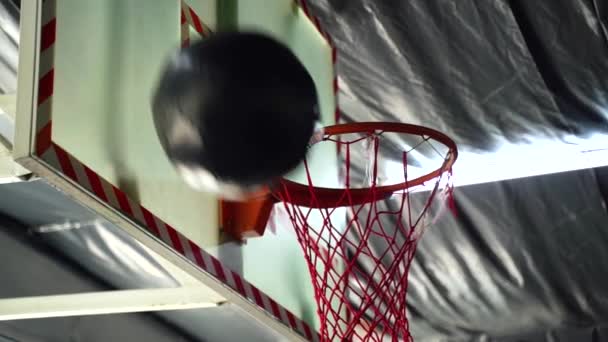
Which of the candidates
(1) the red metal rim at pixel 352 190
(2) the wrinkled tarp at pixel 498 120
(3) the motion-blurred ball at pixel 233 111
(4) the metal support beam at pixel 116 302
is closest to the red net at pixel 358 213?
(1) the red metal rim at pixel 352 190

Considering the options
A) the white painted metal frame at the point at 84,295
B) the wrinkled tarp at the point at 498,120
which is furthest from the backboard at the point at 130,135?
the wrinkled tarp at the point at 498,120

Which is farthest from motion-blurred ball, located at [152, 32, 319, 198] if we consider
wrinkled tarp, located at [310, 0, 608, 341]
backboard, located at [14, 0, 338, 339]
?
wrinkled tarp, located at [310, 0, 608, 341]

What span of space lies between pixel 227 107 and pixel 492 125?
1.42 metres

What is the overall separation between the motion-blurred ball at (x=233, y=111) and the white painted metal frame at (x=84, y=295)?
0.58 feet

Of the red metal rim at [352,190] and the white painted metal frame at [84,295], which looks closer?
the white painted metal frame at [84,295]

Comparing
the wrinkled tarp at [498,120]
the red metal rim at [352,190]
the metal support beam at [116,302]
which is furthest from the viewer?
the wrinkled tarp at [498,120]

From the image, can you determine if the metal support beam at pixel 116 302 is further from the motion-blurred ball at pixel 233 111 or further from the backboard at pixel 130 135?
the motion-blurred ball at pixel 233 111

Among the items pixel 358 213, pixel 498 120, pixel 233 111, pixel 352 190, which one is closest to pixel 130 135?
pixel 233 111

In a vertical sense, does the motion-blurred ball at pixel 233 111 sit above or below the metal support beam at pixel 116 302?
above

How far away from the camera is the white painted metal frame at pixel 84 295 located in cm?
121

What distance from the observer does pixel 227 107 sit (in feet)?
3.79

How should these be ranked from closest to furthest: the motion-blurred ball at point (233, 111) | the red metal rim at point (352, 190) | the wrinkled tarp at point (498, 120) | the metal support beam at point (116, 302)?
1. the motion-blurred ball at point (233, 111)
2. the red metal rim at point (352, 190)
3. the metal support beam at point (116, 302)
4. the wrinkled tarp at point (498, 120)

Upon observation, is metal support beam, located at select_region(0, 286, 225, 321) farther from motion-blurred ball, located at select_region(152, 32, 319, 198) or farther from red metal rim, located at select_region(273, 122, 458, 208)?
motion-blurred ball, located at select_region(152, 32, 319, 198)

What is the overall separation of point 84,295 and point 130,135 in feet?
2.19
